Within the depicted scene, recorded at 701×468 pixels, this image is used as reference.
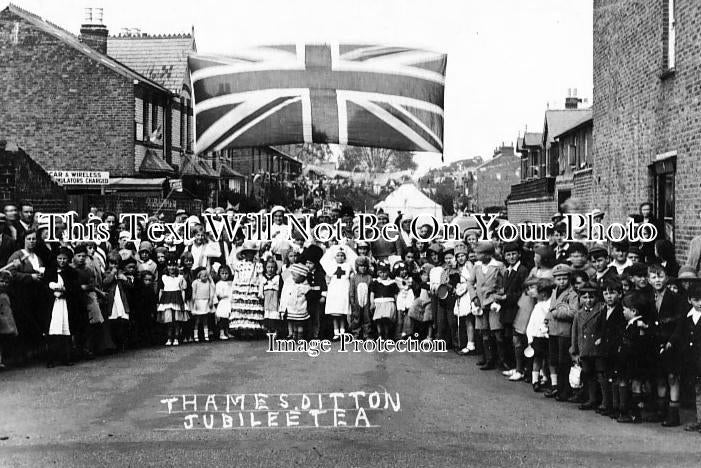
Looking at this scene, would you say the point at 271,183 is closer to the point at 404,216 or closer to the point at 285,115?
the point at 404,216

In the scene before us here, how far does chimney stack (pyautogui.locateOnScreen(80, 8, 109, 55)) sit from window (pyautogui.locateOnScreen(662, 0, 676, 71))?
19.2 meters

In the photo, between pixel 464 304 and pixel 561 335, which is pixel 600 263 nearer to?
pixel 561 335

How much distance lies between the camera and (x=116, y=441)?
6500 mm

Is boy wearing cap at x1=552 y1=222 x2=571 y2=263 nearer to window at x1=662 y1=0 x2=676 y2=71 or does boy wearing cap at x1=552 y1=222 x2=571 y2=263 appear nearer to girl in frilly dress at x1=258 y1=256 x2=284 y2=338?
window at x1=662 y1=0 x2=676 y2=71

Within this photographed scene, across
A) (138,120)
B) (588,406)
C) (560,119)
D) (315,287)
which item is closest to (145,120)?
(138,120)

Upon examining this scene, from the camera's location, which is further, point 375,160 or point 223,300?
point 223,300

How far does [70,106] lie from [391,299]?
14.4 metres

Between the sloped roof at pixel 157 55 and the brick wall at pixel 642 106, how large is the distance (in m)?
15.4

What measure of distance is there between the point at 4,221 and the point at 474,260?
6.19 metres

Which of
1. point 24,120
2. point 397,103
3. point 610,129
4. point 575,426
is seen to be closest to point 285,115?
point 397,103

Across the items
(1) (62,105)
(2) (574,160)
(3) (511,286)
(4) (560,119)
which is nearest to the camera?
(3) (511,286)

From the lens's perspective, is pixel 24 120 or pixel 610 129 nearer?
pixel 610 129

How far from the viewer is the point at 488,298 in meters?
10.6

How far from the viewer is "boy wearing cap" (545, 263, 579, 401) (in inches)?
342
